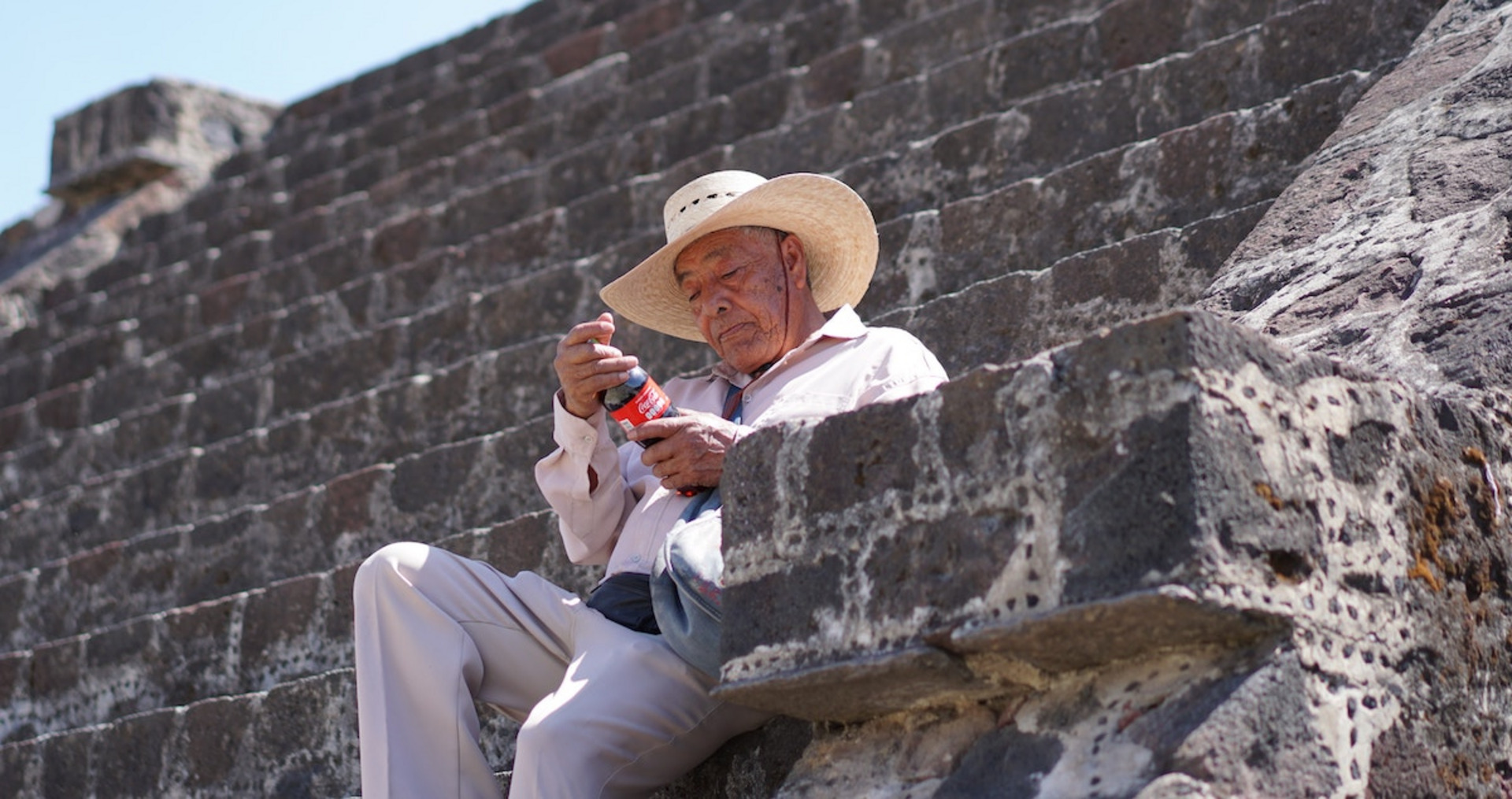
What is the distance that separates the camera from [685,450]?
299 cm

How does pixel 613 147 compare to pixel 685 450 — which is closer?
pixel 685 450

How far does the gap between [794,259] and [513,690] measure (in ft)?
3.42

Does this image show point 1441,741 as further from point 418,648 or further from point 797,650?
point 418,648

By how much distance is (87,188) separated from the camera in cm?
1014

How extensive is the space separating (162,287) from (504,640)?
5338mm

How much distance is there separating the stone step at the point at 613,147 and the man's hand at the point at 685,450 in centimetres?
262

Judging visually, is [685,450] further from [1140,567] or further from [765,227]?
[1140,567]

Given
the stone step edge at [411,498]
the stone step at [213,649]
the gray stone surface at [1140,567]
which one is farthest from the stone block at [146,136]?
the gray stone surface at [1140,567]

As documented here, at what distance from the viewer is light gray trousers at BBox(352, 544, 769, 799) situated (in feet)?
8.86

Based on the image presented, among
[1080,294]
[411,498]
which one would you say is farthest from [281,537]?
[1080,294]

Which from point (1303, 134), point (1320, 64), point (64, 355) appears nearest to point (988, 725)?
point (1303, 134)

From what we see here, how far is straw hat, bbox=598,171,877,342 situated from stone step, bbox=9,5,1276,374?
1809mm

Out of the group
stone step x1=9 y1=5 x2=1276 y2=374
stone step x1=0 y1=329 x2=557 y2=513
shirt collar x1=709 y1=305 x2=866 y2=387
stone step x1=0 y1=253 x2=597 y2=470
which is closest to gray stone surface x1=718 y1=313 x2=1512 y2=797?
shirt collar x1=709 y1=305 x2=866 y2=387

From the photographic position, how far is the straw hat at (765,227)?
3506 mm
